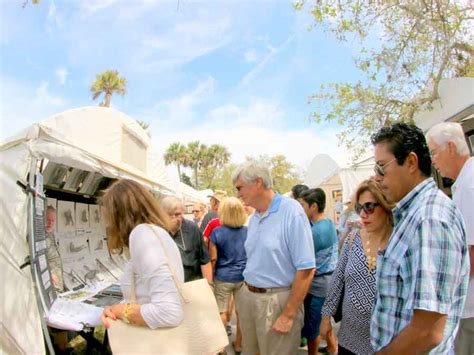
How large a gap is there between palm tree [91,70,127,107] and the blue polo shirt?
31.6 meters

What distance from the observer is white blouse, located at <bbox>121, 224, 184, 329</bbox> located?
5.73 feet

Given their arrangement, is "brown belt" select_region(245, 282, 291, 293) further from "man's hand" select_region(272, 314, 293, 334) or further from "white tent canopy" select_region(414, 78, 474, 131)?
"white tent canopy" select_region(414, 78, 474, 131)

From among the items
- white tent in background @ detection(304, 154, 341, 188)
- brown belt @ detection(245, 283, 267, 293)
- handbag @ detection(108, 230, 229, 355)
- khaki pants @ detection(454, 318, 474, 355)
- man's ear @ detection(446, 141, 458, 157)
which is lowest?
khaki pants @ detection(454, 318, 474, 355)

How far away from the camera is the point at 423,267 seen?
1.28 m

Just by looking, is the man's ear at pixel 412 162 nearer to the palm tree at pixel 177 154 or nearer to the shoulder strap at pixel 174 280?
the shoulder strap at pixel 174 280

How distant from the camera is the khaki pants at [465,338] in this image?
2416 millimetres

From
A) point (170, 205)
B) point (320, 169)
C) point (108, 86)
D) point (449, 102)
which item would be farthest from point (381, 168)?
point (108, 86)

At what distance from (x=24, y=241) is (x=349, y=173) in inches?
384

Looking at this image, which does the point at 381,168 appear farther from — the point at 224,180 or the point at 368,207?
the point at 224,180

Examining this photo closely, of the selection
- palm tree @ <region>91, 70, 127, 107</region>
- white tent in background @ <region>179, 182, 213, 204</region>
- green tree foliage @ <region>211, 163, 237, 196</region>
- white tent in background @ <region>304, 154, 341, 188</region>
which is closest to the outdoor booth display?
white tent in background @ <region>179, 182, 213, 204</region>

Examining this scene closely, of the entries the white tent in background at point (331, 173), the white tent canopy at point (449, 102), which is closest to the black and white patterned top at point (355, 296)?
the white tent canopy at point (449, 102)

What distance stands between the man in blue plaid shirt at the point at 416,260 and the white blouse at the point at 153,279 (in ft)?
3.06

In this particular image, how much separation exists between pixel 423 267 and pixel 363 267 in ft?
3.57

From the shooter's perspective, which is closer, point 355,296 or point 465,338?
point 355,296
